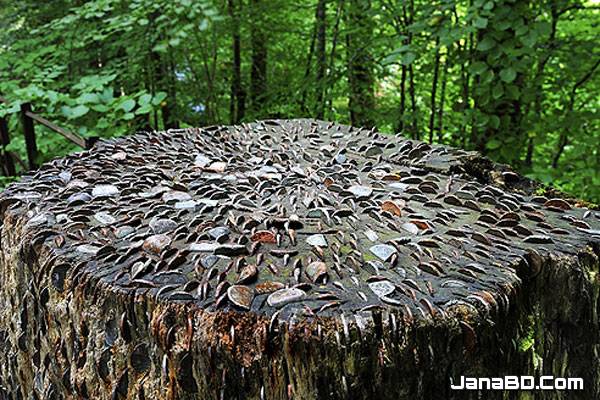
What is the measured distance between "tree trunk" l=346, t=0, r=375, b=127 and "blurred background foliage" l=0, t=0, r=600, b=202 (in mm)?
16

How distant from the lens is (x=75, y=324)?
129cm

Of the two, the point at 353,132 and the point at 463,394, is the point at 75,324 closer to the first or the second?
the point at 463,394

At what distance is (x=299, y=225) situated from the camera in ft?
4.38

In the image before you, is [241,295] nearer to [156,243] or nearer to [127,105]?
[156,243]

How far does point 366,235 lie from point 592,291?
1.73ft

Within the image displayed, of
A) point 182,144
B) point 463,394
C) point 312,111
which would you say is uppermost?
point 182,144

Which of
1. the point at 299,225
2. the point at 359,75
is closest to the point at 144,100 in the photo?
the point at 299,225

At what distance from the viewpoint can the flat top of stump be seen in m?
1.10

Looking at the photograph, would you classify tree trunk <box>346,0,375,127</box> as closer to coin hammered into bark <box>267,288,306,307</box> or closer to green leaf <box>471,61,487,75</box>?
green leaf <box>471,61,487,75</box>

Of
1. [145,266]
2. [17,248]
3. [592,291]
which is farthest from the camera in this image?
[17,248]

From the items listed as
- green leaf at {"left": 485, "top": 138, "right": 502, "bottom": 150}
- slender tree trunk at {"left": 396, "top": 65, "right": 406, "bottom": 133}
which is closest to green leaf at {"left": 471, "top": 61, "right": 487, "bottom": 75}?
green leaf at {"left": 485, "top": 138, "right": 502, "bottom": 150}

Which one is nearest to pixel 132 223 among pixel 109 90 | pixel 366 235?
pixel 366 235

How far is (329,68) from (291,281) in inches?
152

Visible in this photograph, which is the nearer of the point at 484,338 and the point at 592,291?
the point at 484,338
